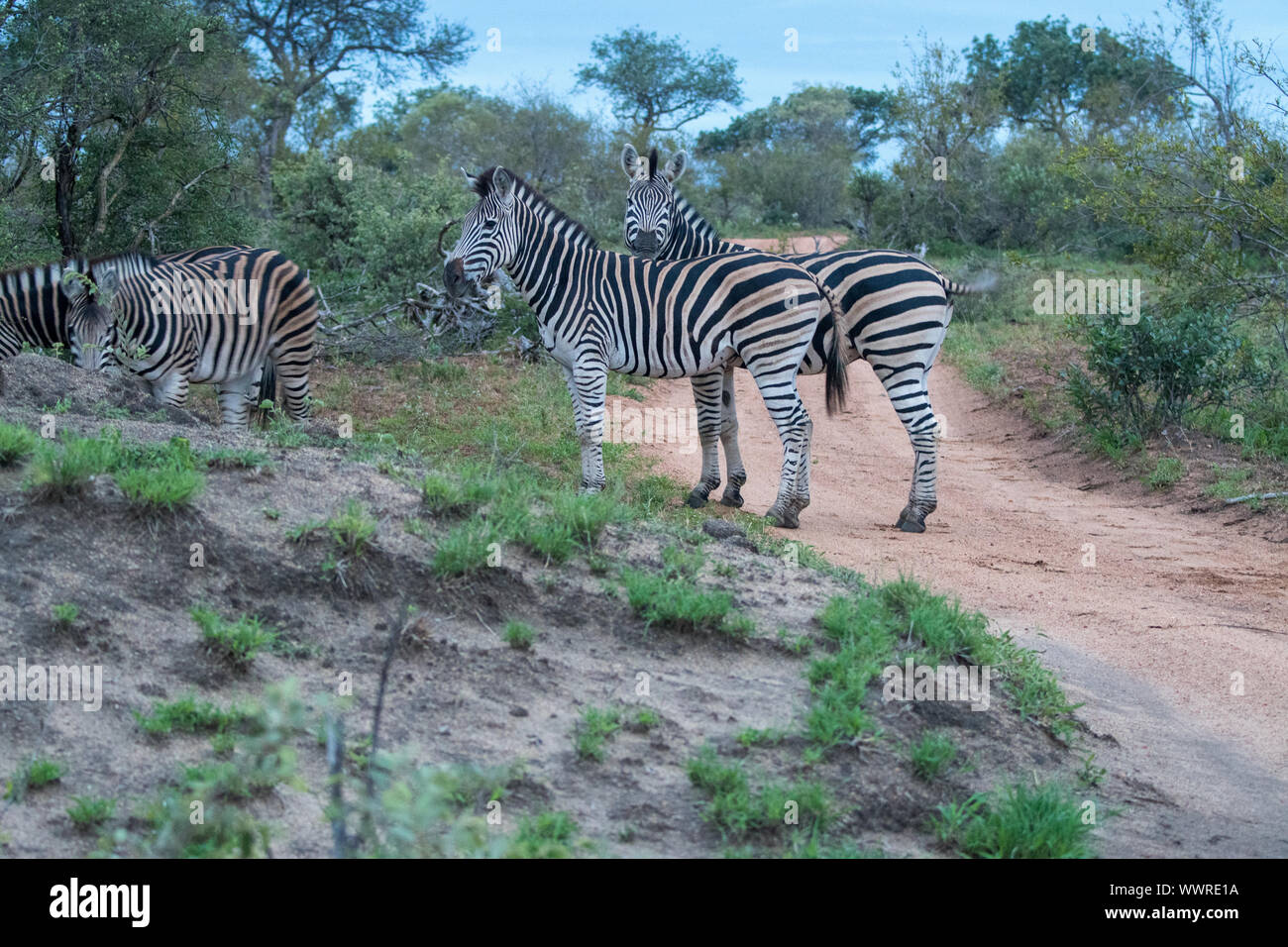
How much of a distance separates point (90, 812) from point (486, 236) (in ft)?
19.0

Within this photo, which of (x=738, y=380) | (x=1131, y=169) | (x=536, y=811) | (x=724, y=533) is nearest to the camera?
(x=536, y=811)

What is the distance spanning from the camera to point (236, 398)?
9227 millimetres

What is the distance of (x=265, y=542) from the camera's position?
17.5 feet

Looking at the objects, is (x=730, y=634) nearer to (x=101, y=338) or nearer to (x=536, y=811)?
(x=536, y=811)

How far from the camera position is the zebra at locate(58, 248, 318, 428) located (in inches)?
314

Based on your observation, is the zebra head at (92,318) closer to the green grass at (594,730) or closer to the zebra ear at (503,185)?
the zebra ear at (503,185)

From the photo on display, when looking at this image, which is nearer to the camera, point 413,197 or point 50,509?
point 50,509

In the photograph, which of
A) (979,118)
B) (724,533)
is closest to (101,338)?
(724,533)

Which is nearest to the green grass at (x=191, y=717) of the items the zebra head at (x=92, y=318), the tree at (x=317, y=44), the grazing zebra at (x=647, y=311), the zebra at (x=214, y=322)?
the zebra at (x=214, y=322)

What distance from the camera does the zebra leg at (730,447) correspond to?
933 centimetres

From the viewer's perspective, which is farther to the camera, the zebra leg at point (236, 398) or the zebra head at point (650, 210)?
the zebra head at point (650, 210)

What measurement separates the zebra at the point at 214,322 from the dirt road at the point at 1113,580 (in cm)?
348

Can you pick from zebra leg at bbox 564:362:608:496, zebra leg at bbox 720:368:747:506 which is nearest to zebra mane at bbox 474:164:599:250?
zebra leg at bbox 564:362:608:496
